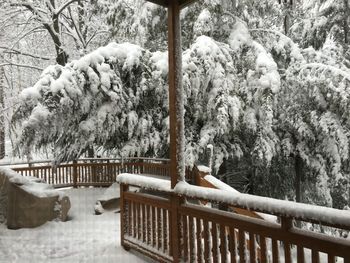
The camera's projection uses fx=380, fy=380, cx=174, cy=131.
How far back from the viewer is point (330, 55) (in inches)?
433

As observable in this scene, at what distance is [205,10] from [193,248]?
752cm

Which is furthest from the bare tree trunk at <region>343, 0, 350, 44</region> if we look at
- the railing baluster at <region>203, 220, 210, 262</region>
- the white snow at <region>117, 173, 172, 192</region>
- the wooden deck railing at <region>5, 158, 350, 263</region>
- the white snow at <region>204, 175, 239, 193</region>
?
the railing baluster at <region>203, 220, 210, 262</region>

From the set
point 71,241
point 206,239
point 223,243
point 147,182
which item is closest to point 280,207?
point 223,243

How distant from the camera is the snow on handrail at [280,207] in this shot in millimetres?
2596

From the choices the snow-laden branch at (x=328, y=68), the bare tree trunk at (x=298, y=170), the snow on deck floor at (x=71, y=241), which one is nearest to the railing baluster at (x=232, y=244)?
the snow on deck floor at (x=71, y=241)

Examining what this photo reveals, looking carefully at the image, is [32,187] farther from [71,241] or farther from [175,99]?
[175,99]

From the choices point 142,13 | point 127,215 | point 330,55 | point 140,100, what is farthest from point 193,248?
point 330,55

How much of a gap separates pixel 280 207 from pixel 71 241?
4.41 m

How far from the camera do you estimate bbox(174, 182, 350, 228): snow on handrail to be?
2596 millimetres

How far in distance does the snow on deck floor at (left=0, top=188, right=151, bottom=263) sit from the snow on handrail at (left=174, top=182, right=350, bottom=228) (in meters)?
1.93

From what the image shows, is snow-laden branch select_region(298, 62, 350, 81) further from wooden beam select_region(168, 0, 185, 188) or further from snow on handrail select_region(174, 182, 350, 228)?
snow on handrail select_region(174, 182, 350, 228)

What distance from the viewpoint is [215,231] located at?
3.85 m

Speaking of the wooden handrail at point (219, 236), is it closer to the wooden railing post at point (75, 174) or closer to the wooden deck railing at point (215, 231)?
the wooden deck railing at point (215, 231)

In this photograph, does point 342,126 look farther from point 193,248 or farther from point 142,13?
point 193,248
